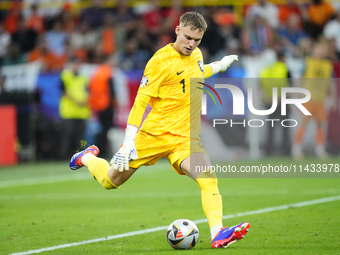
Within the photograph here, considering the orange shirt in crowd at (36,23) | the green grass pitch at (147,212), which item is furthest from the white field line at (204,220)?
the orange shirt in crowd at (36,23)

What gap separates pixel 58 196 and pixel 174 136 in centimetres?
446

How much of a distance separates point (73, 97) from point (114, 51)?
2462mm

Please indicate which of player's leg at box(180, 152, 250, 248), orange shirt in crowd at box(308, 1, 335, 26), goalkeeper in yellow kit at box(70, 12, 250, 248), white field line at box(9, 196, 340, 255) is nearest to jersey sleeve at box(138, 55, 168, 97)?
goalkeeper in yellow kit at box(70, 12, 250, 248)

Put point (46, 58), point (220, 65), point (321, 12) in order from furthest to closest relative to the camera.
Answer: point (46, 58) → point (321, 12) → point (220, 65)

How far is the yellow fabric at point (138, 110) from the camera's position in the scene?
5.15 metres

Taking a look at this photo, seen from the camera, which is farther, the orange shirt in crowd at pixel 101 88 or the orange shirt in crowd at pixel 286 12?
the orange shirt in crowd at pixel 286 12

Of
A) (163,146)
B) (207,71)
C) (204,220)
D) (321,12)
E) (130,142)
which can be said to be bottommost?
(204,220)

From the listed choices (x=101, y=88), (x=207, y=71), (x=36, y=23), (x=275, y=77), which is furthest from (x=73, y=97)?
(x=207, y=71)

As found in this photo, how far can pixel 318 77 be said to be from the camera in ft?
44.8

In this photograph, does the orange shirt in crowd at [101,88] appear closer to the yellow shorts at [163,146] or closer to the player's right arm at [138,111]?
the yellow shorts at [163,146]

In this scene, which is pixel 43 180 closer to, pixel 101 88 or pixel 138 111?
pixel 101 88

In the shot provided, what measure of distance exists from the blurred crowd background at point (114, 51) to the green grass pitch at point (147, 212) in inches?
97.4

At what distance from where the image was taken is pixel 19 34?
57.2 feet

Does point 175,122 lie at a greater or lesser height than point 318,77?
greater
